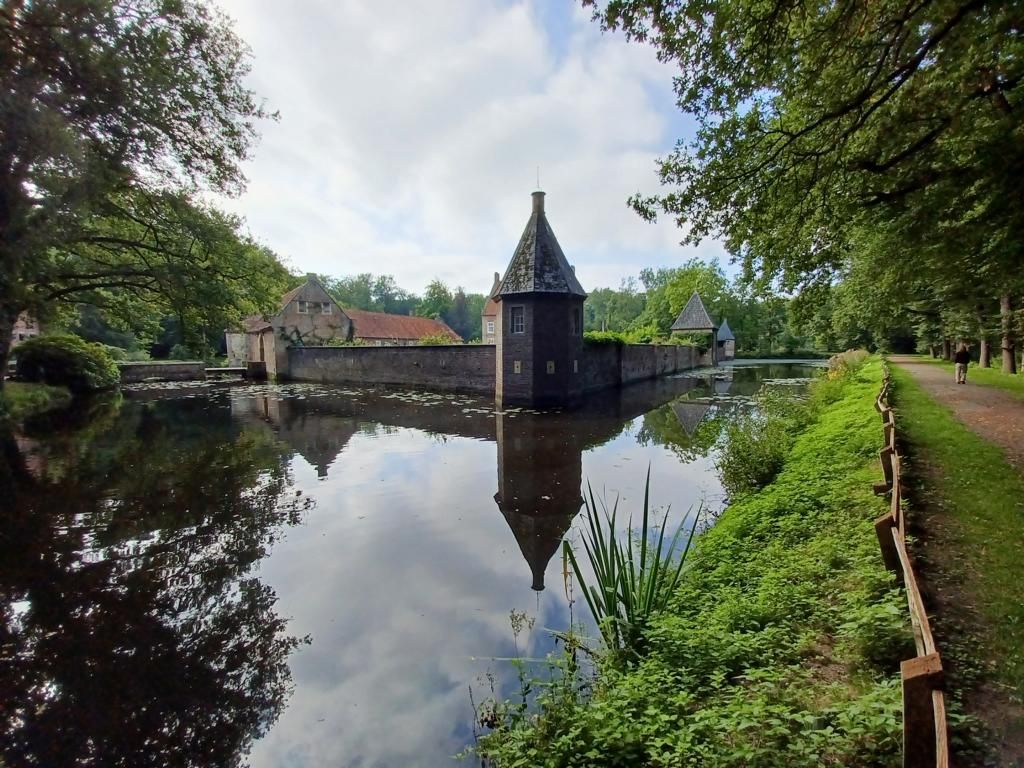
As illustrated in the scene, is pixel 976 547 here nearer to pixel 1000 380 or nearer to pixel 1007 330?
pixel 1000 380

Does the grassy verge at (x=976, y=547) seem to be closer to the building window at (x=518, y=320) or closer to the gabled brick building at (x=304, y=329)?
the building window at (x=518, y=320)

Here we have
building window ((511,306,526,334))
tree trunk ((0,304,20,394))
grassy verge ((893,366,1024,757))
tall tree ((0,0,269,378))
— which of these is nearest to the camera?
grassy verge ((893,366,1024,757))

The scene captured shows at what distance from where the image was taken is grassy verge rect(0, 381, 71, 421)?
1754cm

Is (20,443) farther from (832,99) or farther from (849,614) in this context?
(832,99)

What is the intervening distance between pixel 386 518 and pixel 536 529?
243 centimetres

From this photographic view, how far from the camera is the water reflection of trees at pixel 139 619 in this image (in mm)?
3525

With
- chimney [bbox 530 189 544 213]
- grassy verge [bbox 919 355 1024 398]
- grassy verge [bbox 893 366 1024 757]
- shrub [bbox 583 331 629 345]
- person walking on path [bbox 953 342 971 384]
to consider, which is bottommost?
grassy verge [bbox 893 366 1024 757]

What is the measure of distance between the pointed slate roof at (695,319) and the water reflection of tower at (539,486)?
45.3m

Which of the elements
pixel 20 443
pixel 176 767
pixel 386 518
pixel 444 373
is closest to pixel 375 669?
pixel 176 767

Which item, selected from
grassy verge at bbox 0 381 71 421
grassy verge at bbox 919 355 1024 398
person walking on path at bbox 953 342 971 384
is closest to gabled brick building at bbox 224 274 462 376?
grassy verge at bbox 0 381 71 421

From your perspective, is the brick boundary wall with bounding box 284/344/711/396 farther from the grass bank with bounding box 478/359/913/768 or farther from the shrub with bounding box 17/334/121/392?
the grass bank with bounding box 478/359/913/768

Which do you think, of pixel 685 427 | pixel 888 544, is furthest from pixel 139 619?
pixel 685 427

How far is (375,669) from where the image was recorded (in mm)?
4262

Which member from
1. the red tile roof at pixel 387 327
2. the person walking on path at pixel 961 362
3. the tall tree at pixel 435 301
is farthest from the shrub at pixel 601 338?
the tall tree at pixel 435 301
